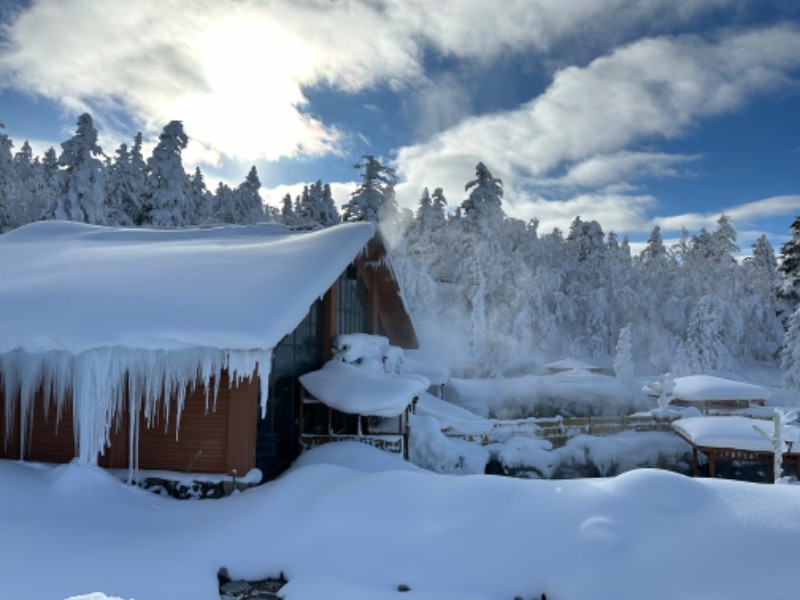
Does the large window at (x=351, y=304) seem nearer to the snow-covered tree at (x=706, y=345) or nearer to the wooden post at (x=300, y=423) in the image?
the wooden post at (x=300, y=423)

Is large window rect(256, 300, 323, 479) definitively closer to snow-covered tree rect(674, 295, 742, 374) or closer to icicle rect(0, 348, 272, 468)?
icicle rect(0, 348, 272, 468)

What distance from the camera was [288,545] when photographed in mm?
7188

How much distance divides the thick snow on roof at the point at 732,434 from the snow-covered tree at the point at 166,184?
104 ft

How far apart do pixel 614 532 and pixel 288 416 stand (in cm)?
867

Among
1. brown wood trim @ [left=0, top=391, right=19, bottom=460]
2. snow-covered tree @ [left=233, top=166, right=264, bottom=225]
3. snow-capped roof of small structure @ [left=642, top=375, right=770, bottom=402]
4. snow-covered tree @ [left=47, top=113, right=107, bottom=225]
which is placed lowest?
snow-capped roof of small structure @ [left=642, top=375, right=770, bottom=402]

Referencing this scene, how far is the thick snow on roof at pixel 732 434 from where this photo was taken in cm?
1634

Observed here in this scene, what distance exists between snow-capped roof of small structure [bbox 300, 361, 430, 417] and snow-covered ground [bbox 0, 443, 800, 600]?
3.85m

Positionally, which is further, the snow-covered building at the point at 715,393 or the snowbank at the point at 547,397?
the snowbank at the point at 547,397

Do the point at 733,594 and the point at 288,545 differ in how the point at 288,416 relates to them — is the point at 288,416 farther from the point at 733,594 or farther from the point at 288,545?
the point at 733,594

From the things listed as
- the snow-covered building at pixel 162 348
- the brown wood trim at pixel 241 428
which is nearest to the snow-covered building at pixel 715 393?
the snow-covered building at pixel 162 348

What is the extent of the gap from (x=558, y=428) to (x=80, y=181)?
30551 millimetres

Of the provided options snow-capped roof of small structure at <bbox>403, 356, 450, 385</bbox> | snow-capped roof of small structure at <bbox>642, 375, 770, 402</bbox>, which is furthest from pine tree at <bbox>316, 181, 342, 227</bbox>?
snow-capped roof of small structure at <bbox>642, 375, 770, 402</bbox>

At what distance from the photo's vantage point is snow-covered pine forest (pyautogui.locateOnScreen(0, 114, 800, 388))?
107 feet

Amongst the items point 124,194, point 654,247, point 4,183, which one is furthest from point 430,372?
point 654,247
